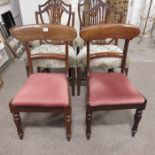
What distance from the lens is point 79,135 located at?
1495 millimetres

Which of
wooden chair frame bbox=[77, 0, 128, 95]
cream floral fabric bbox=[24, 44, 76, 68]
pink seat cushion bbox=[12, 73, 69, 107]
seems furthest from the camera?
wooden chair frame bbox=[77, 0, 128, 95]

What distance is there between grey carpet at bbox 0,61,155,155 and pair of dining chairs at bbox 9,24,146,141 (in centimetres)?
8

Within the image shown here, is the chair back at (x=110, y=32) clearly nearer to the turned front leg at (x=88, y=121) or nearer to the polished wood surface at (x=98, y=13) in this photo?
the turned front leg at (x=88, y=121)

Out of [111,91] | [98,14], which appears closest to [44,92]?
[111,91]

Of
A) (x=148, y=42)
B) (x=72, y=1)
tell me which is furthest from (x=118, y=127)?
(x=148, y=42)

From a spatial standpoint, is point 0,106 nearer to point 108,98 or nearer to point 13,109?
point 13,109

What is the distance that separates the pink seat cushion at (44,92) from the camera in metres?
1.21

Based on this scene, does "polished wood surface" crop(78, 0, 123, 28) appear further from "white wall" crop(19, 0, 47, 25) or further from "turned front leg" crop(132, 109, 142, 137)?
"white wall" crop(19, 0, 47, 25)

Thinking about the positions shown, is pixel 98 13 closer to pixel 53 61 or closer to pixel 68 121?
pixel 53 61

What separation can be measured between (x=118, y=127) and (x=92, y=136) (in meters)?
0.27

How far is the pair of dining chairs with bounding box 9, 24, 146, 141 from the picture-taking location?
123cm

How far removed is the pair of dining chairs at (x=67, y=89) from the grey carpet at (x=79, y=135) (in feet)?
0.28

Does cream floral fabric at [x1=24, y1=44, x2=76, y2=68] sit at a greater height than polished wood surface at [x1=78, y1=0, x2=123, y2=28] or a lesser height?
lesser

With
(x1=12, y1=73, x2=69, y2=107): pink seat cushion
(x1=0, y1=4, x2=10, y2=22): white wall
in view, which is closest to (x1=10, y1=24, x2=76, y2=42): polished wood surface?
(x1=12, y1=73, x2=69, y2=107): pink seat cushion
